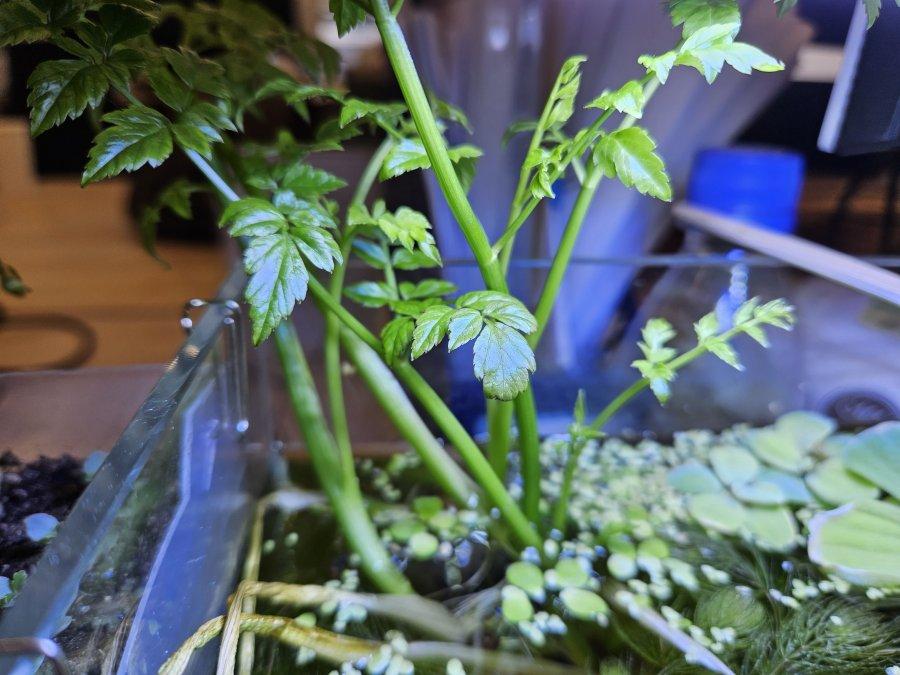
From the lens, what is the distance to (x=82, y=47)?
1.56ft

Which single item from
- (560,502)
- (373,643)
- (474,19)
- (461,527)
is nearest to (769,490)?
(560,502)

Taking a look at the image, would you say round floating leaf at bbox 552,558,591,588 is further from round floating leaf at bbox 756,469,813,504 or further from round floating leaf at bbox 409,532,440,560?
round floating leaf at bbox 756,469,813,504

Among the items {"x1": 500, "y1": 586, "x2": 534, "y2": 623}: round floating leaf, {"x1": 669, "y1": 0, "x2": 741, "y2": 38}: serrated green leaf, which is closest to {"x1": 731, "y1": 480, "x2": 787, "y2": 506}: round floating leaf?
{"x1": 500, "y1": 586, "x2": 534, "y2": 623}: round floating leaf

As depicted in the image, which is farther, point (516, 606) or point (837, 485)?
point (837, 485)

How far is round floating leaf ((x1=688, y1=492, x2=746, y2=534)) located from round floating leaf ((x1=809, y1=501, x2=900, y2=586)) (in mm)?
83

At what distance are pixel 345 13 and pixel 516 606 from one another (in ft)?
2.00

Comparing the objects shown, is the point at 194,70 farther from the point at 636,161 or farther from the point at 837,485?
the point at 837,485

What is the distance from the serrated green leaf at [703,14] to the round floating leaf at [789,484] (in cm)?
59

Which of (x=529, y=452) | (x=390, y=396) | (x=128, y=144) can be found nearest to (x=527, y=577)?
(x=529, y=452)

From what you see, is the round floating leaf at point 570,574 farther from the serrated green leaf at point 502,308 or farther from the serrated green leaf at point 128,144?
the serrated green leaf at point 128,144

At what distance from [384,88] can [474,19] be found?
19cm

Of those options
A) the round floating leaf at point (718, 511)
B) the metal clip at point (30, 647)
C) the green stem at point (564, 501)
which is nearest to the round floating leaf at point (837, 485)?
the round floating leaf at point (718, 511)

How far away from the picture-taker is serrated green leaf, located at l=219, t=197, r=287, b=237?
48 cm

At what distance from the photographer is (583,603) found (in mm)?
665
